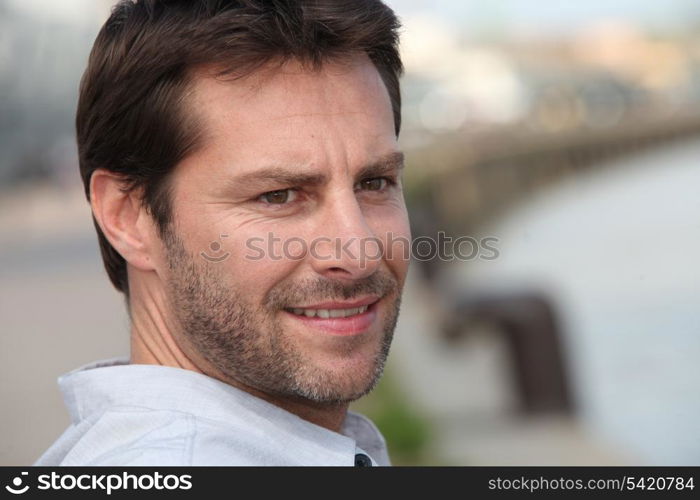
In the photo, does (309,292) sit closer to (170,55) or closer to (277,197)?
(277,197)

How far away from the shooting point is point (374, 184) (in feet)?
8.46

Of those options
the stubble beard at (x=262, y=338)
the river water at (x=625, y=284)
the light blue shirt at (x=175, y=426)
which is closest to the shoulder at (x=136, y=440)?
the light blue shirt at (x=175, y=426)

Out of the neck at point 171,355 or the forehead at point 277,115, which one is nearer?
the forehead at point 277,115

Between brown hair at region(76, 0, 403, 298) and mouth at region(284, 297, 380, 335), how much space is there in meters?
0.41

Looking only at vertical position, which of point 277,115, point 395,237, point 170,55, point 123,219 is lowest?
point 395,237

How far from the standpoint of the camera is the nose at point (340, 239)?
2348 mm

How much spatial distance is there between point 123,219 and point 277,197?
1.55 feet

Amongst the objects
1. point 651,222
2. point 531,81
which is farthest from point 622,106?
point 651,222

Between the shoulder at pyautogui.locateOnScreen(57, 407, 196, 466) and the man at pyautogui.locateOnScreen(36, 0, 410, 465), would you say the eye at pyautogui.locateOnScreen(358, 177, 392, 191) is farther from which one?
the shoulder at pyautogui.locateOnScreen(57, 407, 196, 466)

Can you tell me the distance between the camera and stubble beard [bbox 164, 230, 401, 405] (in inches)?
92.6
